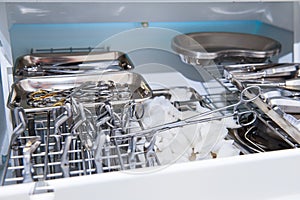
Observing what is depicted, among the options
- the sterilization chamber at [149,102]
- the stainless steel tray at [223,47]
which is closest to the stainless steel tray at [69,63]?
the sterilization chamber at [149,102]

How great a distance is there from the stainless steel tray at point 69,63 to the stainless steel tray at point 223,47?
15 centimetres

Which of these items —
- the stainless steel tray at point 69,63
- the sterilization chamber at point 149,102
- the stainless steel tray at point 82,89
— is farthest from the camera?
the stainless steel tray at point 69,63

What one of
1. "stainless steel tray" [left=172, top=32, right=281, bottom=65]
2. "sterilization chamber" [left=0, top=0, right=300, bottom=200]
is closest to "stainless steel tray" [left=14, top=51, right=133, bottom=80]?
"sterilization chamber" [left=0, top=0, right=300, bottom=200]

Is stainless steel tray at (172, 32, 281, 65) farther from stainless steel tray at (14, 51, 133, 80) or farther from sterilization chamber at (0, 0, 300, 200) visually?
stainless steel tray at (14, 51, 133, 80)

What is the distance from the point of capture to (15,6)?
112cm

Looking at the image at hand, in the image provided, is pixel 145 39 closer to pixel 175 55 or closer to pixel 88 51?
pixel 175 55

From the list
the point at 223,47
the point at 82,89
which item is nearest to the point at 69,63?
the point at 82,89

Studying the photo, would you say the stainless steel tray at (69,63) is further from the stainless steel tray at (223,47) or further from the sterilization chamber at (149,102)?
the stainless steel tray at (223,47)

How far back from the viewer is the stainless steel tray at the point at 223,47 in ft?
3.42

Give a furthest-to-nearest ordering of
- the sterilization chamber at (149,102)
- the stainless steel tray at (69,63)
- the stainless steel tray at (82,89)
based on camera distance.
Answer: the stainless steel tray at (69,63) → the stainless steel tray at (82,89) → the sterilization chamber at (149,102)

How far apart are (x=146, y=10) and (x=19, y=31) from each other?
36cm

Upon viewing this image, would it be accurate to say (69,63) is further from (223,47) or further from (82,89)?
(223,47)

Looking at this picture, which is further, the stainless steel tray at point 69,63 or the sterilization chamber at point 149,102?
the stainless steel tray at point 69,63

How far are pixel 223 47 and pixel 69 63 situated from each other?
449mm
